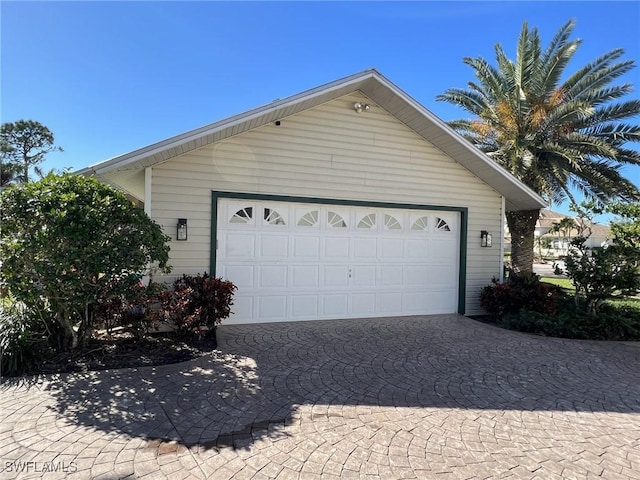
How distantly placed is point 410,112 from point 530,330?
523cm

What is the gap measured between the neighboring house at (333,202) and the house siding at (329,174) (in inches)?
0.9

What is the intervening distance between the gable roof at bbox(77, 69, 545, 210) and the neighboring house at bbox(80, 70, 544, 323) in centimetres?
3

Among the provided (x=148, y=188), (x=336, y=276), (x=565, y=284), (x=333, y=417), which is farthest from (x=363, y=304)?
(x=565, y=284)

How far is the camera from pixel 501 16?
873 centimetres

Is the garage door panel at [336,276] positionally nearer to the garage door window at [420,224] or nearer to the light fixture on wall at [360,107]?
the garage door window at [420,224]

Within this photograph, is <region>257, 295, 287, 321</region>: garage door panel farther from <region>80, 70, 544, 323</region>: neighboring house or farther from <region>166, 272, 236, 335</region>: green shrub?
<region>166, 272, 236, 335</region>: green shrub

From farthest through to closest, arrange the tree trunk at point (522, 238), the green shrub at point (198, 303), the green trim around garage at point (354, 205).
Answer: the tree trunk at point (522, 238) < the green trim around garage at point (354, 205) < the green shrub at point (198, 303)

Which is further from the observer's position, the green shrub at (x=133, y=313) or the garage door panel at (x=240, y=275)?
the garage door panel at (x=240, y=275)

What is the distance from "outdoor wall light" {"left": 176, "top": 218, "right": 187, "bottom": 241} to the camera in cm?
662

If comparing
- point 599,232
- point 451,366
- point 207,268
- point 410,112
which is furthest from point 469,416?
point 599,232

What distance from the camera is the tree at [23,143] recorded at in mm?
32094

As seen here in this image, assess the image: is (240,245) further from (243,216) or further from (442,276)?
(442,276)

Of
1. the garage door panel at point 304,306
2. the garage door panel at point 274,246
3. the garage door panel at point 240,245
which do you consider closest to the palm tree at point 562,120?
the garage door panel at point 304,306

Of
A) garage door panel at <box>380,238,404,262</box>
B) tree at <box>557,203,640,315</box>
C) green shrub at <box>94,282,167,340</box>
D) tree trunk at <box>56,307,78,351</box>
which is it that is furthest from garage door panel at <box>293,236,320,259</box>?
tree at <box>557,203,640,315</box>
